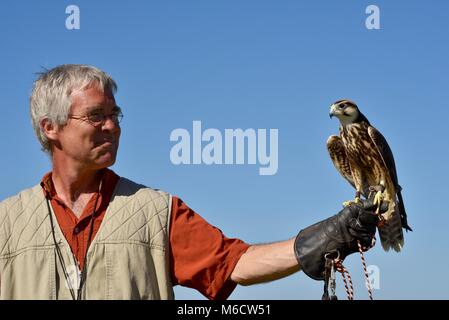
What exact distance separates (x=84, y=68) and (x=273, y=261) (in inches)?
54.8

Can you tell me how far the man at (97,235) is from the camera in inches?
135

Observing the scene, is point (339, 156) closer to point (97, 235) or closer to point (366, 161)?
point (366, 161)

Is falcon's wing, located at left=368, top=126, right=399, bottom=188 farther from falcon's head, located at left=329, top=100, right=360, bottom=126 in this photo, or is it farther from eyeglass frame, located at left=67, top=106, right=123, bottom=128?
eyeglass frame, located at left=67, top=106, right=123, bottom=128

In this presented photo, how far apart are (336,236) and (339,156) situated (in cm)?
379

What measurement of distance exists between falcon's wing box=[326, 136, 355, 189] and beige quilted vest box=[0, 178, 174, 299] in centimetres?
352

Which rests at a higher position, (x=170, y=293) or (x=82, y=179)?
(x=82, y=179)

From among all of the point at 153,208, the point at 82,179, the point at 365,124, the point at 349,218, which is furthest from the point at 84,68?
the point at 365,124

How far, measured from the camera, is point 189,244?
11.4ft

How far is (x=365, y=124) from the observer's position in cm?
668

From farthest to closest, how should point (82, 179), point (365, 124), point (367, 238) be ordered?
1. point (365, 124)
2. point (82, 179)
3. point (367, 238)

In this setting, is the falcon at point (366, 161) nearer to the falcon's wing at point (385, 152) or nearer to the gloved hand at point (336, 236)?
the falcon's wing at point (385, 152)

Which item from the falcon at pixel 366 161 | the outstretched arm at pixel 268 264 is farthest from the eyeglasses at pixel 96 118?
the falcon at pixel 366 161
